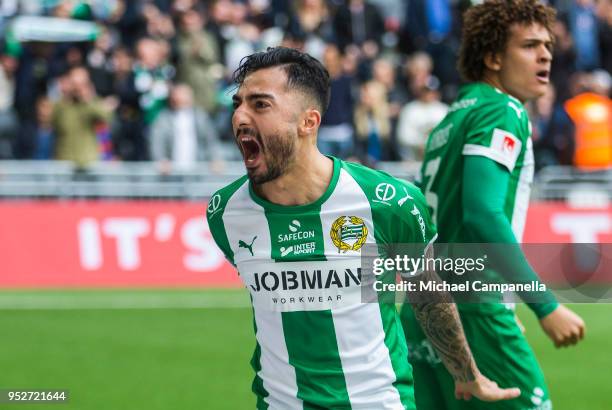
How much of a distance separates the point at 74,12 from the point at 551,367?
10.5 metres

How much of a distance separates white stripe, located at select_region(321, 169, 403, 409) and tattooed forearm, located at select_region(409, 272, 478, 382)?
347 mm

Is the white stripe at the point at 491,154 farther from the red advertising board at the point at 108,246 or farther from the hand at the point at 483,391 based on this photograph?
the red advertising board at the point at 108,246

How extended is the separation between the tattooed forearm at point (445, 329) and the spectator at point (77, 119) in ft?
40.8

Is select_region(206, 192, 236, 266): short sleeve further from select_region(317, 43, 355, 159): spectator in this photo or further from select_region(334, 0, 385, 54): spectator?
select_region(334, 0, 385, 54): spectator

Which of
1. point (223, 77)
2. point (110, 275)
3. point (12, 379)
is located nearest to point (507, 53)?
point (12, 379)

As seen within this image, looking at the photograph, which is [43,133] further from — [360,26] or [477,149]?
[477,149]

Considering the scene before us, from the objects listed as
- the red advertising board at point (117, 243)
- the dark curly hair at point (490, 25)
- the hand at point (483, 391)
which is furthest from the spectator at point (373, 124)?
the hand at point (483, 391)

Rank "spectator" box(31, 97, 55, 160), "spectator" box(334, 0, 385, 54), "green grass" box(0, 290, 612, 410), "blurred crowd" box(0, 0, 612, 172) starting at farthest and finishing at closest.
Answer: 1. "spectator" box(334, 0, 385, 54)
2. "blurred crowd" box(0, 0, 612, 172)
3. "spectator" box(31, 97, 55, 160)
4. "green grass" box(0, 290, 612, 410)

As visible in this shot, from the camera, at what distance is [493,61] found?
19.0ft

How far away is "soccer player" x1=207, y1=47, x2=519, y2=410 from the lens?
447 centimetres

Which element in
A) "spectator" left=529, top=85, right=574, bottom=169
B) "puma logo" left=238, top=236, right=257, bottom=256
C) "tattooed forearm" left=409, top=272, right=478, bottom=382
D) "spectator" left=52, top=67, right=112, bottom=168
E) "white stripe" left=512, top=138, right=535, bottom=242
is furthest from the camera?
"spectator" left=529, top=85, right=574, bottom=169

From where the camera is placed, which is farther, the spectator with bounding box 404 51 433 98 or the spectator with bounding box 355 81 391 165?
the spectator with bounding box 404 51 433 98

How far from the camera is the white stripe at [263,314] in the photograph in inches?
178

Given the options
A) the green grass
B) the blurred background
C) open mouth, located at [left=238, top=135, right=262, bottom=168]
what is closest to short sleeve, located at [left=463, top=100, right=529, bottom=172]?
open mouth, located at [left=238, top=135, right=262, bottom=168]
